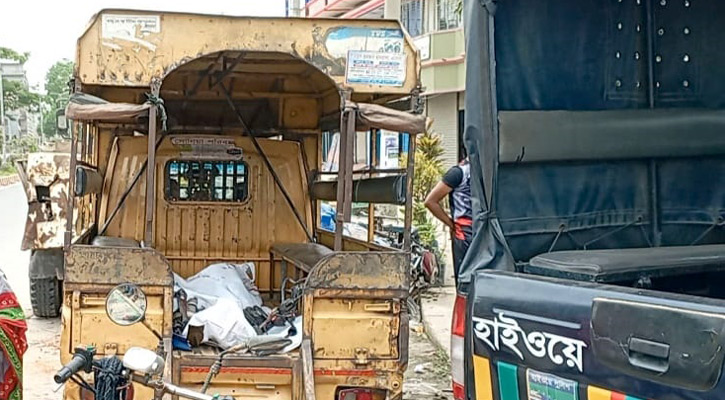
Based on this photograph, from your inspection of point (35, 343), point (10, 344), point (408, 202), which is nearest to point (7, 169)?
point (35, 343)

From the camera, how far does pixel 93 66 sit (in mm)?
4973

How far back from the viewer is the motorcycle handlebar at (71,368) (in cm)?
295

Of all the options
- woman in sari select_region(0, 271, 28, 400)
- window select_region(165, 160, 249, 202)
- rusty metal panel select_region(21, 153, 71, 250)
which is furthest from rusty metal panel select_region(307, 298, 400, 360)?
rusty metal panel select_region(21, 153, 71, 250)

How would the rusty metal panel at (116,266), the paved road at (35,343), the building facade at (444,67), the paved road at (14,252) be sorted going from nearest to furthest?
the rusty metal panel at (116,266) → the paved road at (35,343) → the paved road at (14,252) → the building facade at (444,67)

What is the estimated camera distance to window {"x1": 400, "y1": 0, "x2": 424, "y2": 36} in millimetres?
23516

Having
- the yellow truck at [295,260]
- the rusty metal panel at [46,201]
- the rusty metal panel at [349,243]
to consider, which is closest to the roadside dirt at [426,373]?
the rusty metal panel at [349,243]

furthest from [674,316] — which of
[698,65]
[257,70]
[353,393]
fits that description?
[257,70]

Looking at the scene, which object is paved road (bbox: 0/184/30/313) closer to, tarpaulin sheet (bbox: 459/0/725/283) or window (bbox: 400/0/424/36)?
tarpaulin sheet (bbox: 459/0/725/283)

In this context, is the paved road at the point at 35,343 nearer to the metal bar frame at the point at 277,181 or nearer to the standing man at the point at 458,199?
the metal bar frame at the point at 277,181

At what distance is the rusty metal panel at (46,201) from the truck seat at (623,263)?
7096mm

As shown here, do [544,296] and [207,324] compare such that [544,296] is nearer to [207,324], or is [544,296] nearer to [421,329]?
[207,324]

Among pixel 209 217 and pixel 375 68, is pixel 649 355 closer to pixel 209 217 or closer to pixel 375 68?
pixel 375 68

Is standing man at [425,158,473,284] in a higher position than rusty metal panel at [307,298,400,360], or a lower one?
higher

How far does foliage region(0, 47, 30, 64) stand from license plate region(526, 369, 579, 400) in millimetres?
62528
